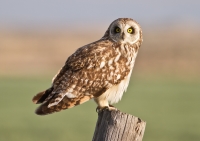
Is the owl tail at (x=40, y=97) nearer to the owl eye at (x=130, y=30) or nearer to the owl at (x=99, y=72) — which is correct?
the owl at (x=99, y=72)

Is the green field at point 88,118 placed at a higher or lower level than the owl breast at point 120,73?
higher

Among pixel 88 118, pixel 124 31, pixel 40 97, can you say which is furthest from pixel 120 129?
pixel 88 118

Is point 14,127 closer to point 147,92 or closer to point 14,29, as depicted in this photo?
point 147,92

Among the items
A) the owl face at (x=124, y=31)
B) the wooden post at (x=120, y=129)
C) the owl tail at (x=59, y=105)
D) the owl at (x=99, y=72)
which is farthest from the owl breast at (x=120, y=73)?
the wooden post at (x=120, y=129)

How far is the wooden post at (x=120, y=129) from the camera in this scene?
558 cm

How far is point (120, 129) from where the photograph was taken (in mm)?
5605

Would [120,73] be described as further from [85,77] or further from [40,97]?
[40,97]

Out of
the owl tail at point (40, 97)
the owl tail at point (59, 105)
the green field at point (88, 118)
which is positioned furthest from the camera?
the green field at point (88, 118)

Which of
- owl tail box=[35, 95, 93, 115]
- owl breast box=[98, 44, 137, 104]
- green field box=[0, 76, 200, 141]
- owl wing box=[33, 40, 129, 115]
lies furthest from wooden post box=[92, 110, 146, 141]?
green field box=[0, 76, 200, 141]

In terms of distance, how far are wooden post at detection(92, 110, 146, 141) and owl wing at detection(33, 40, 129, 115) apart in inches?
48.8

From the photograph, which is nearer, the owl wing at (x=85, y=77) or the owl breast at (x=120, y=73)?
the owl wing at (x=85, y=77)

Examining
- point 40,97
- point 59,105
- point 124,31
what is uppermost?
point 124,31

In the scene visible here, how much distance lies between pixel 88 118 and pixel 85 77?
17856 mm

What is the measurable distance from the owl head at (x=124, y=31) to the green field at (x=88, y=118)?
10.8 m
